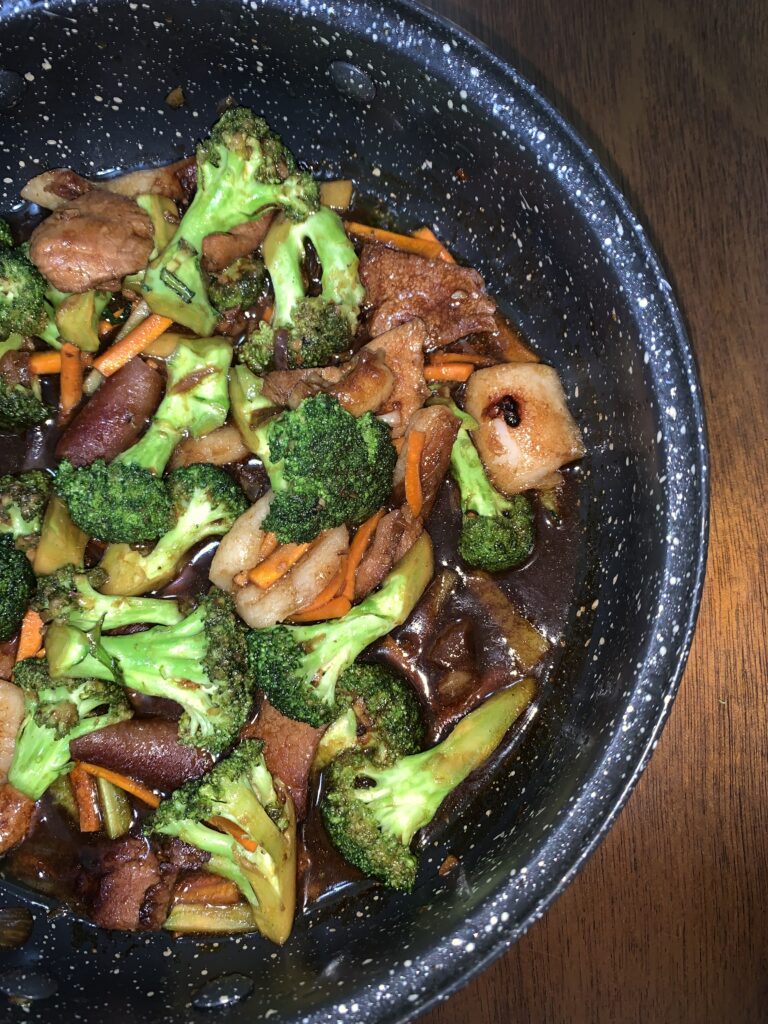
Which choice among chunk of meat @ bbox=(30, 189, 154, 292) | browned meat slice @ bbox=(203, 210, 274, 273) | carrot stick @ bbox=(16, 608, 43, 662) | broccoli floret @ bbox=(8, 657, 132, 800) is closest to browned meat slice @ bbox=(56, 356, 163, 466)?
chunk of meat @ bbox=(30, 189, 154, 292)

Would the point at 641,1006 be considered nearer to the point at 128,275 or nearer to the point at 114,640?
the point at 114,640

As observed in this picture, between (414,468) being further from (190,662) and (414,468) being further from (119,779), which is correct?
(119,779)

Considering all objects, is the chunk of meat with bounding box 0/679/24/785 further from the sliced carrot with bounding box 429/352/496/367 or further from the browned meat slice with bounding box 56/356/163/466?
the sliced carrot with bounding box 429/352/496/367

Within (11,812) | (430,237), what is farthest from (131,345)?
(11,812)

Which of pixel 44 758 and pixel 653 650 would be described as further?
pixel 44 758

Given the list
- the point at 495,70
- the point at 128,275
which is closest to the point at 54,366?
the point at 128,275

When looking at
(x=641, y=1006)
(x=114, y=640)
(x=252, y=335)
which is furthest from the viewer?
(x=641, y=1006)
